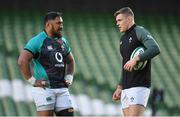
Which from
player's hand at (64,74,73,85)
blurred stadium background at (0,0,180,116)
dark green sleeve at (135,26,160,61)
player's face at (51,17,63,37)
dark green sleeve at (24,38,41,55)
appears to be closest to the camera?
dark green sleeve at (135,26,160,61)

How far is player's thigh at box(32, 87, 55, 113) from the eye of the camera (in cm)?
548

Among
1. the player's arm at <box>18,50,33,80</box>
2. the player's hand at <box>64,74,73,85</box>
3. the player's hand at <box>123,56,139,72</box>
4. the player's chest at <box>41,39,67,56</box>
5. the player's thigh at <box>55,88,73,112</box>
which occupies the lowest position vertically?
the player's thigh at <box>55,88,73,112</box>

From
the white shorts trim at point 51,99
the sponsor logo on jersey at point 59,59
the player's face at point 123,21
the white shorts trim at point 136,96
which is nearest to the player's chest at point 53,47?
the sponsor logo on jersey at point 59,59

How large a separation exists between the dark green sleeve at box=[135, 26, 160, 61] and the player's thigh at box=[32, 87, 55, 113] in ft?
3.52

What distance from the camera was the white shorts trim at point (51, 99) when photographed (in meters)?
5.48

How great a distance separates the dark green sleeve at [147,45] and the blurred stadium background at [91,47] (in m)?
5.27

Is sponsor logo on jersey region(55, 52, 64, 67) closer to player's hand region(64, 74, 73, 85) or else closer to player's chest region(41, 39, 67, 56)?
player's chest region(41, 39, 67, 56)

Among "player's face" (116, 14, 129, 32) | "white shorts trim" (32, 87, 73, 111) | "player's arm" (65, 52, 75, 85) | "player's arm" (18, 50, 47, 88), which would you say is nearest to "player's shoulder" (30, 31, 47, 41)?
"player's arm" (18, 50, 47, 88)

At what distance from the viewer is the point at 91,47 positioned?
523 inches

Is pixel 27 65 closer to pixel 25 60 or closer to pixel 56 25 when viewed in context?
pixel 25 60

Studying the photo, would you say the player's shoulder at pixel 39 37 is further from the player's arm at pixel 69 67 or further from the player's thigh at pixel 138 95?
the player's thigh at pixel 138 95

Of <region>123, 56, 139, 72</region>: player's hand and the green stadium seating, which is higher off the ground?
<region>123, 56, 139, 72</region>: player's hand

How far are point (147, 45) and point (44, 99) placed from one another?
3.91 ft

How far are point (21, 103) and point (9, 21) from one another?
3793mm
